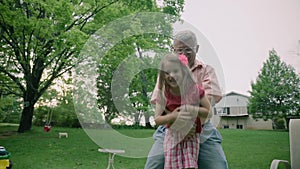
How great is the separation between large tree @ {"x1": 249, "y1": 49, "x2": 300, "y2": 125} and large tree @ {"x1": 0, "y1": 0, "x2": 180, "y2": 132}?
1.43 meters

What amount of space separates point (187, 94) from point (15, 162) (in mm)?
3019

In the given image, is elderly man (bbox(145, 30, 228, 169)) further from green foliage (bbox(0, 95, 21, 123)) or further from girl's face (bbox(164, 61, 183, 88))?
green foliage (bbox(0, 95, 21, 123))

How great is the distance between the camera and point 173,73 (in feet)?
2.19

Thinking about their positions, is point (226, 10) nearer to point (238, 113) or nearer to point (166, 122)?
point (238, 113)

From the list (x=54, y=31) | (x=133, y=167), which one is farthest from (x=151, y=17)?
(x=54, y=31)

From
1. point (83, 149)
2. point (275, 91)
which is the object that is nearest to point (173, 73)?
point (83, 149)

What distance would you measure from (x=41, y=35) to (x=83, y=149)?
1.30m

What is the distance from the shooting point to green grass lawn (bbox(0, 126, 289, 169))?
10.8 feet

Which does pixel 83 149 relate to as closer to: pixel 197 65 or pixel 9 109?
pixel 9 109

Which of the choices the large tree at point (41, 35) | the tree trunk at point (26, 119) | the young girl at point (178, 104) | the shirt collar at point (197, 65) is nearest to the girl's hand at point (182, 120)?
the young girl at point (178, 104)

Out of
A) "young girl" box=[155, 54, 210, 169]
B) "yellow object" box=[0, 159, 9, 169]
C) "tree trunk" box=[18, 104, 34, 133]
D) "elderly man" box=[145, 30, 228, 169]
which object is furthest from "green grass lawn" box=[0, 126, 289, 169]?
"young girl" box=[155, 54, 210, 169]

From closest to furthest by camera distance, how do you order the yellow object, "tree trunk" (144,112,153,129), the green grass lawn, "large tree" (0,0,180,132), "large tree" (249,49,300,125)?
"tree trunk" (144,112,153,129) → the yellow object → the green grass lawn → "large tree" (249,49,300,125) → "large tree" (0,0,180,132)

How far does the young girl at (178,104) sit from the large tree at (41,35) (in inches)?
110

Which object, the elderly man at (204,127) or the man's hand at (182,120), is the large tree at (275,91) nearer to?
the elderly man at (204,127)
